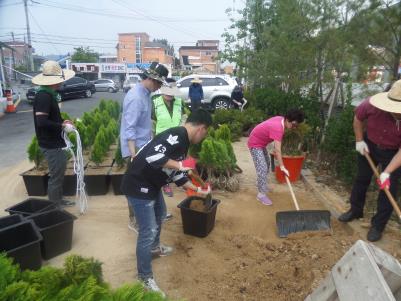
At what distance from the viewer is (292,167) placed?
5.93 meters

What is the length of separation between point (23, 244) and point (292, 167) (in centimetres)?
426

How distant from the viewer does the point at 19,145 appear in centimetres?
888

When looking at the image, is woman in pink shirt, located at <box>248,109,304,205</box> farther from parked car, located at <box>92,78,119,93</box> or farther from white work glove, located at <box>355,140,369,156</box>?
parked car, located at <box>92,78,119,93</box>

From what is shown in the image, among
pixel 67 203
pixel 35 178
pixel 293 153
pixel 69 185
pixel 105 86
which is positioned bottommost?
pixel 105 86

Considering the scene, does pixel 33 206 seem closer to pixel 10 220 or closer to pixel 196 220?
pixel 10 220

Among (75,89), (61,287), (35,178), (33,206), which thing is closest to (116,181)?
(35,178)

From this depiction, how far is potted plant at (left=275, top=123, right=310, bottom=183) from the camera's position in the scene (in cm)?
588

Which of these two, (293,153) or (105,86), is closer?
(293,153)

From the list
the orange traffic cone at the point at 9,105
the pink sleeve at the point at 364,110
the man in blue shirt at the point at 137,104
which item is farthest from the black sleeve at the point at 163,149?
the orange traffic cone at the point at 9,105

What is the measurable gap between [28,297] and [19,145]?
8682 millimetres

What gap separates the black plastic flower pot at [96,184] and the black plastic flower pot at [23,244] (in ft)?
5.90

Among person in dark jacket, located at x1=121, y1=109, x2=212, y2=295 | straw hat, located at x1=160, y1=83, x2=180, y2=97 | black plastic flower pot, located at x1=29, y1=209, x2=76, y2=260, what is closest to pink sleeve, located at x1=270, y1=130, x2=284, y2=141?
straw hat, located at x1=160, y1=83, x2=180, y2=97

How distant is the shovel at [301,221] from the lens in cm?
395

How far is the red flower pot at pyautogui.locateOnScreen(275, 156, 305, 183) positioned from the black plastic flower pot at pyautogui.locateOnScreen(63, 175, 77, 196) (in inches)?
131
